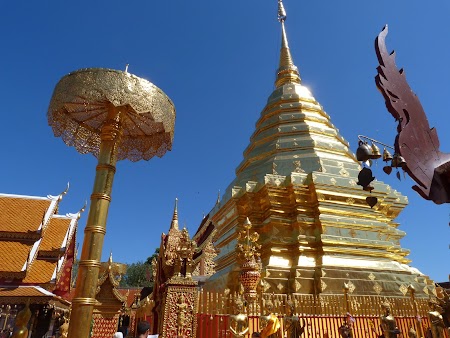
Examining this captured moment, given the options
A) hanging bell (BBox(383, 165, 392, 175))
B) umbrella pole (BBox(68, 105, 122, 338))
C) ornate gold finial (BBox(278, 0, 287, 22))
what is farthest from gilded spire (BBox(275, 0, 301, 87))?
hanging bell (BBox(383, 165, 392, 175))

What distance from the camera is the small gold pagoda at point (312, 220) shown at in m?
10.2

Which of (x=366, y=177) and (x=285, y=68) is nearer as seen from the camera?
(x=366, y=177)

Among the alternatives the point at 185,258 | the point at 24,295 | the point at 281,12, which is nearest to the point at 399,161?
the point at 185,258

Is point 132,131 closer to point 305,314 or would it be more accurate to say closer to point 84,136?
point 84,136

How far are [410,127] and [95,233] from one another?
3.17m

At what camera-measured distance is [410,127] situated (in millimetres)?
2504

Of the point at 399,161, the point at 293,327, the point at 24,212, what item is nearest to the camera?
the point at 399,161

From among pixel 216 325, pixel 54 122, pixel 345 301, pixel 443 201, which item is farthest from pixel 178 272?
pixel 443 201

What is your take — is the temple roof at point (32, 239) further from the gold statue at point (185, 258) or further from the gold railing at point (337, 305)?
the gold railing at point (337, 305)

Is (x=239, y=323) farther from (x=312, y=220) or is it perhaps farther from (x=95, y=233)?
(x=312, y=220)

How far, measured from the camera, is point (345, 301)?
845 centimetres

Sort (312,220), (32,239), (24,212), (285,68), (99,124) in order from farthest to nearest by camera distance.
Answer: 1. (285,68)
2. (24,212)
3. (32,239)
4. (312,220)
5. (99,124)

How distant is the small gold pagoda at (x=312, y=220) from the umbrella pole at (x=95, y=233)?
240 inches

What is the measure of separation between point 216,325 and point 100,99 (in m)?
4.68
